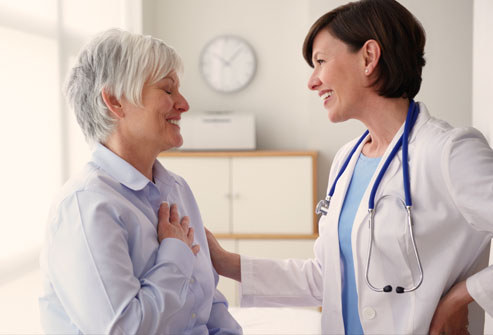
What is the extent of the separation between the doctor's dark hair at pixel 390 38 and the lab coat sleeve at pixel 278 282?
69cm

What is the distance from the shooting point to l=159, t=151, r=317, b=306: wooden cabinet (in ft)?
11.9

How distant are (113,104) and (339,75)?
Result: 0.72m

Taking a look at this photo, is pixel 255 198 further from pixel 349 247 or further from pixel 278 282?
pixel 349 247

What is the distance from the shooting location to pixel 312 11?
→ 12.8 feet

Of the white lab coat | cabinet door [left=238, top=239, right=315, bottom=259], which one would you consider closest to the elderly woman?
the white lab coat

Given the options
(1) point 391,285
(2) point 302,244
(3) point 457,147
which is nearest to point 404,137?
(3) point 457,147

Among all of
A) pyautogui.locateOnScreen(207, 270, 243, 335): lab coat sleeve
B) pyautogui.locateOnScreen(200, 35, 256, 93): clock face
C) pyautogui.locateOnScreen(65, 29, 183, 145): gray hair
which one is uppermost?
pyautogui.locateOnScreen(200, 35, 256, 93): clock face

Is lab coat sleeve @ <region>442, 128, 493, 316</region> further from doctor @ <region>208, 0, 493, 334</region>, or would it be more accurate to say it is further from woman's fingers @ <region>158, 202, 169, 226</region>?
woman's fingers @ <region>158, 202, 169, 226</region>

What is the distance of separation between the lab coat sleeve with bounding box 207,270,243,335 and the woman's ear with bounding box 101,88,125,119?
0.66 meters

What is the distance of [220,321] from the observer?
1.56 m

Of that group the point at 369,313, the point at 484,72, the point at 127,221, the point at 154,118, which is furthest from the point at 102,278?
the point at 484,72

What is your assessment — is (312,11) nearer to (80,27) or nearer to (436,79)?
(436,79)

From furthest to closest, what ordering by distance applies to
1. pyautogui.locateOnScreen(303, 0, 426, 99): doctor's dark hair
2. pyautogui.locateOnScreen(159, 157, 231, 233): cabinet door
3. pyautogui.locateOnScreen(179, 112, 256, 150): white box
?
1. pyautogui.locateOnScreen(179, 112, 256, 150): white box
2. pyautogui.locateOnScreen(159, 157, 231, 233): cabinet door
3. pyautogui.locateOnScreen(303, 0, 426, 99): doctor's dark hair

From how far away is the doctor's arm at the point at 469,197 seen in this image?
4.11 ft
